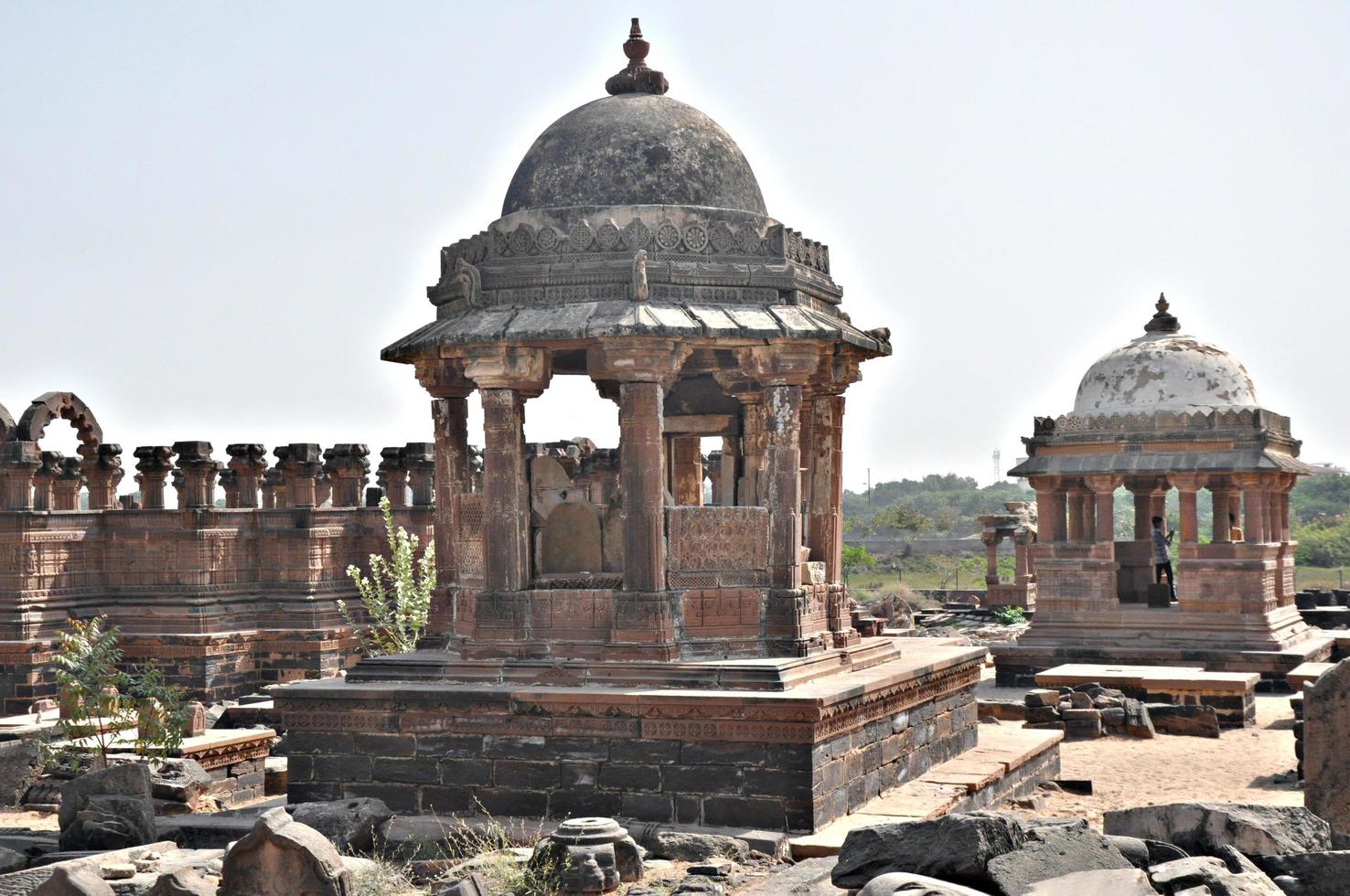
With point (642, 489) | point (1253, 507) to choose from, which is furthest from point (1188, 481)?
point (642, 489)

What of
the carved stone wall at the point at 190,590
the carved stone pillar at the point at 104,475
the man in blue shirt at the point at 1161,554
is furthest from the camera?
the carved stone pillar at the point at 104,475

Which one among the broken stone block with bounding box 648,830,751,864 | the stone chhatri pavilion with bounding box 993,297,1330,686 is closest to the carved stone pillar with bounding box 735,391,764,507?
the broken stone block with bounding box 648,830,751,864

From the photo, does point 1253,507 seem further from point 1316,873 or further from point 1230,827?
point 1316,873

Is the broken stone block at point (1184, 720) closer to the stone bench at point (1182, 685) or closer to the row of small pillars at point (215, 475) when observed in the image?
the stone bench at point (1182, 685)

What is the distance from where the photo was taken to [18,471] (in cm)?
2127

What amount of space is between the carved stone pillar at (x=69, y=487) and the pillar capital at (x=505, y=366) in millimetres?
13987

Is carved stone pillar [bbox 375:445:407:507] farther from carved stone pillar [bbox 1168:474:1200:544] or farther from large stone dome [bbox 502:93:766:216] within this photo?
large stone dome [bbox 502:93:766:216]

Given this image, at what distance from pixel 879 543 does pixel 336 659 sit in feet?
165

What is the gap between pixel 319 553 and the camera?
24.1 m

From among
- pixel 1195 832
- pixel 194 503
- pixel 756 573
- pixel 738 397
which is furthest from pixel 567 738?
pixel 194 503

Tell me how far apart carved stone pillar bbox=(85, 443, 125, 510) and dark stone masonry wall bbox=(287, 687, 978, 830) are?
47.5 feet

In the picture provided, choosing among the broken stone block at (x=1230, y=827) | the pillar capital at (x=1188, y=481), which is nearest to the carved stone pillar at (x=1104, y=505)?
the pillar capital at (x=1188, y=481)

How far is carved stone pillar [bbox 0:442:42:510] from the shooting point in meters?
21.2

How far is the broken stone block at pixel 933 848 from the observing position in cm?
702
